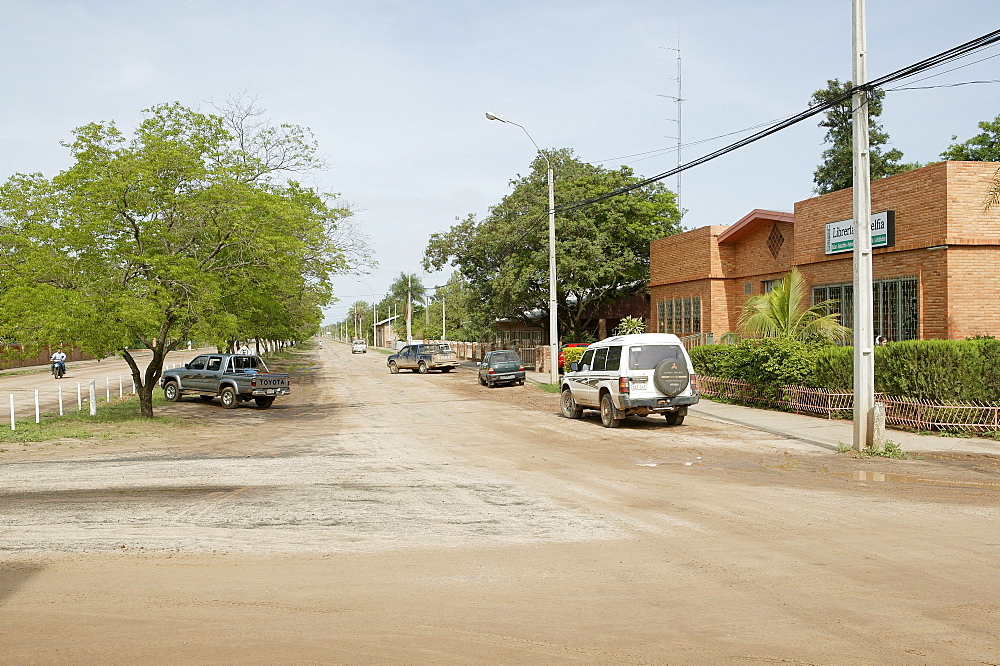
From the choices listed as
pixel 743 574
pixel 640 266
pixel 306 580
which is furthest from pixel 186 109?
pixel 640 266

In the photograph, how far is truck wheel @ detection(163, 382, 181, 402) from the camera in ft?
87.5

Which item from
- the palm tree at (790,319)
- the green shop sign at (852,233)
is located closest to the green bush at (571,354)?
the green shop sign at (852,233)

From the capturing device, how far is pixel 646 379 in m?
17.0

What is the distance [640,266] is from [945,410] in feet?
89.5

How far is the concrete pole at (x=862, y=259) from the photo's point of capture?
1309cm

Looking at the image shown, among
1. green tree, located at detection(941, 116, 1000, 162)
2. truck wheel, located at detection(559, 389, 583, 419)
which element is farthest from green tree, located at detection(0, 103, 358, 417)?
green tree, located at detection(941, 116, 1000, 162)

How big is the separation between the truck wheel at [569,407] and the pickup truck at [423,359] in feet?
79.9

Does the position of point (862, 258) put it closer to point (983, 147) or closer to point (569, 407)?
point (569, 407)

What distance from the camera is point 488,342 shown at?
183ft

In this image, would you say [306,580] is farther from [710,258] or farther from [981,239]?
[710,258]

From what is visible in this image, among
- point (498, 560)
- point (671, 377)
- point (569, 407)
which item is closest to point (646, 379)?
point (671, 377)

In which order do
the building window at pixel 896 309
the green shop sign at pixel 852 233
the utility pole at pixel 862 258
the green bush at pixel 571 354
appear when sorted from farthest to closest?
the green bush at pixel 571 354, the green shop sign at pixel 852 233, the building window at pixel 896 309, the utility pole at pixel 862 258

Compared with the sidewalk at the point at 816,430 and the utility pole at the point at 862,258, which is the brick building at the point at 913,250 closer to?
the sidewalk at the point at 816,430

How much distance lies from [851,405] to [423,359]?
2996 cm
